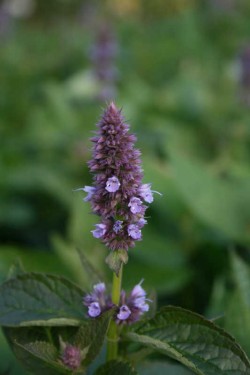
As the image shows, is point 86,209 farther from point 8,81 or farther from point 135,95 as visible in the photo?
point 8,81

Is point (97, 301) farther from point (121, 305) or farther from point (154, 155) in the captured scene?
point (154, 155)

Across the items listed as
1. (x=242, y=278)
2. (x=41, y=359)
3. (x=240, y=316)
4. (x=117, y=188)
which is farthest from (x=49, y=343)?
(x=242, y=278)

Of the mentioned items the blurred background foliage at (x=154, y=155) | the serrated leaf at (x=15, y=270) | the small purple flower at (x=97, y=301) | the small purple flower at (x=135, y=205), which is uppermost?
the blurred background foliage at (x=154, y=155)

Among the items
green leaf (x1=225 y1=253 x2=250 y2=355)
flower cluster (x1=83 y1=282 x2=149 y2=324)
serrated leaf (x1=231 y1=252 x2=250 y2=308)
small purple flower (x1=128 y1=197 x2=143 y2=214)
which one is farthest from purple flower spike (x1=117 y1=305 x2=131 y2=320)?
serrated leaf (x1=231 y1=252 x2=250 y2=308)

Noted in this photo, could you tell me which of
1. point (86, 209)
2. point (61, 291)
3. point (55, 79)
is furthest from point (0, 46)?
point (61, 291)

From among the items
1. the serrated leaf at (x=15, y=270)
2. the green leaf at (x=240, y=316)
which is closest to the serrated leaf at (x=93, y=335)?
the serrated leaf at (x=15, y=270)

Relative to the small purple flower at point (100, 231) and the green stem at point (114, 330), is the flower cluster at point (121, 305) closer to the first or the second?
the green stem at point (114, 330)
